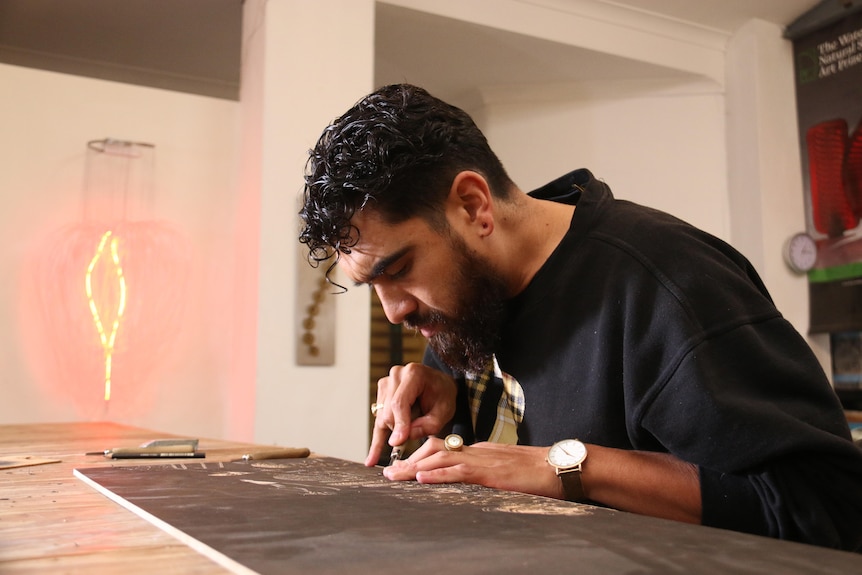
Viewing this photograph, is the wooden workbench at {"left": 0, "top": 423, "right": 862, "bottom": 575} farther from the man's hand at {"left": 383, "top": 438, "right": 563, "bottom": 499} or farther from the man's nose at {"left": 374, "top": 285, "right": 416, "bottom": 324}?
the man's nose at {"left": 374, "top": 285, "right": 416, "bottom": 324}

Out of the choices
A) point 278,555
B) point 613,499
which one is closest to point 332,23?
point 613,499

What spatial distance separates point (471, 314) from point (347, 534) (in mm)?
728

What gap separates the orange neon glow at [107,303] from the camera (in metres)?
3.08

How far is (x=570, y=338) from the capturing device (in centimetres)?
123

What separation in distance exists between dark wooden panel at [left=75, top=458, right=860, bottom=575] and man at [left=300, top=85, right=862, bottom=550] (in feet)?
0.70

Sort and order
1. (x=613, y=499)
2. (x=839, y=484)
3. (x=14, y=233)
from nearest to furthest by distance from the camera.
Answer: (x=839, y=484) → (x=613, y=499) → (x=14, y=233)

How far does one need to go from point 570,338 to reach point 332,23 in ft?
8.57

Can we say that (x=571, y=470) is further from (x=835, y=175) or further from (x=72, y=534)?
(x=835, y=175)

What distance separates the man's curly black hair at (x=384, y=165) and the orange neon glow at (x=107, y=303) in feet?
6.92

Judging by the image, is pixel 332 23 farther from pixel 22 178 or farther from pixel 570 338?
pixel 570 338

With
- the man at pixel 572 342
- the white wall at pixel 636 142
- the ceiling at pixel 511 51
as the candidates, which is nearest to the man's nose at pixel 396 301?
the man at pixel 572 342

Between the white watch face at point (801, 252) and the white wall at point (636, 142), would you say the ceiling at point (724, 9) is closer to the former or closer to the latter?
the white wall at point (636, 142)

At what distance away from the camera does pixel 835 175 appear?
4.18 m

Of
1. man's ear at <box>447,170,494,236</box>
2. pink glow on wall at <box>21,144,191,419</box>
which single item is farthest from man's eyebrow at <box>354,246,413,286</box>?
pink glow on wall at <box>21,144,191,419</box>
